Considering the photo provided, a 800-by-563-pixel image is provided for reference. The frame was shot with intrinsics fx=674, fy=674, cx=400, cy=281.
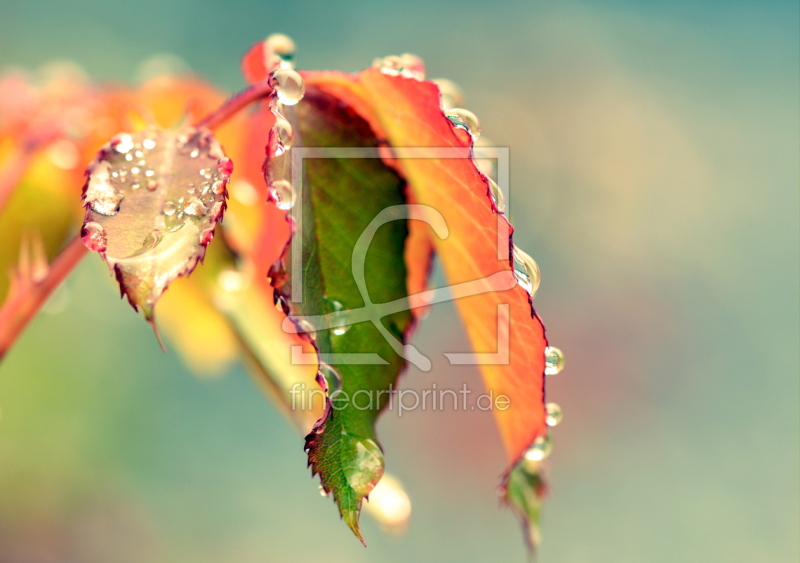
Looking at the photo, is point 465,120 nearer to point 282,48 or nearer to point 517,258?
point 517,258

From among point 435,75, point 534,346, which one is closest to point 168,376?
point 435,75

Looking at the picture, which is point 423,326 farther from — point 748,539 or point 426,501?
point 748,539

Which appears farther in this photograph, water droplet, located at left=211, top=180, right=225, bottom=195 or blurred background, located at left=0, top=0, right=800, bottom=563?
blurred background, located at left=0, top=0, right=800, bottom=563

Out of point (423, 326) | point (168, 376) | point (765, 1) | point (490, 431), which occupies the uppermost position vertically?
point (765, 1)

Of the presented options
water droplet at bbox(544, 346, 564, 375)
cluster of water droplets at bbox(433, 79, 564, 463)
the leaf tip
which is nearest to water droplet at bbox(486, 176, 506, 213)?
cluster of water droplets at bbox(433, 79, 564, 463)

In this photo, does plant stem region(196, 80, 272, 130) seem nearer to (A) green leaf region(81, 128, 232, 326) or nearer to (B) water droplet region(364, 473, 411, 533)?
(A) green leaf region(81, 128, 232, 326)

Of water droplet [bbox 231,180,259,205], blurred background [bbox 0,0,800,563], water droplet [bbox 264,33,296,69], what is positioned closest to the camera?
water droplet [bbox 264,33,296,69]

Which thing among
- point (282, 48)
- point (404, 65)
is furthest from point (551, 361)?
point (282, 48)
